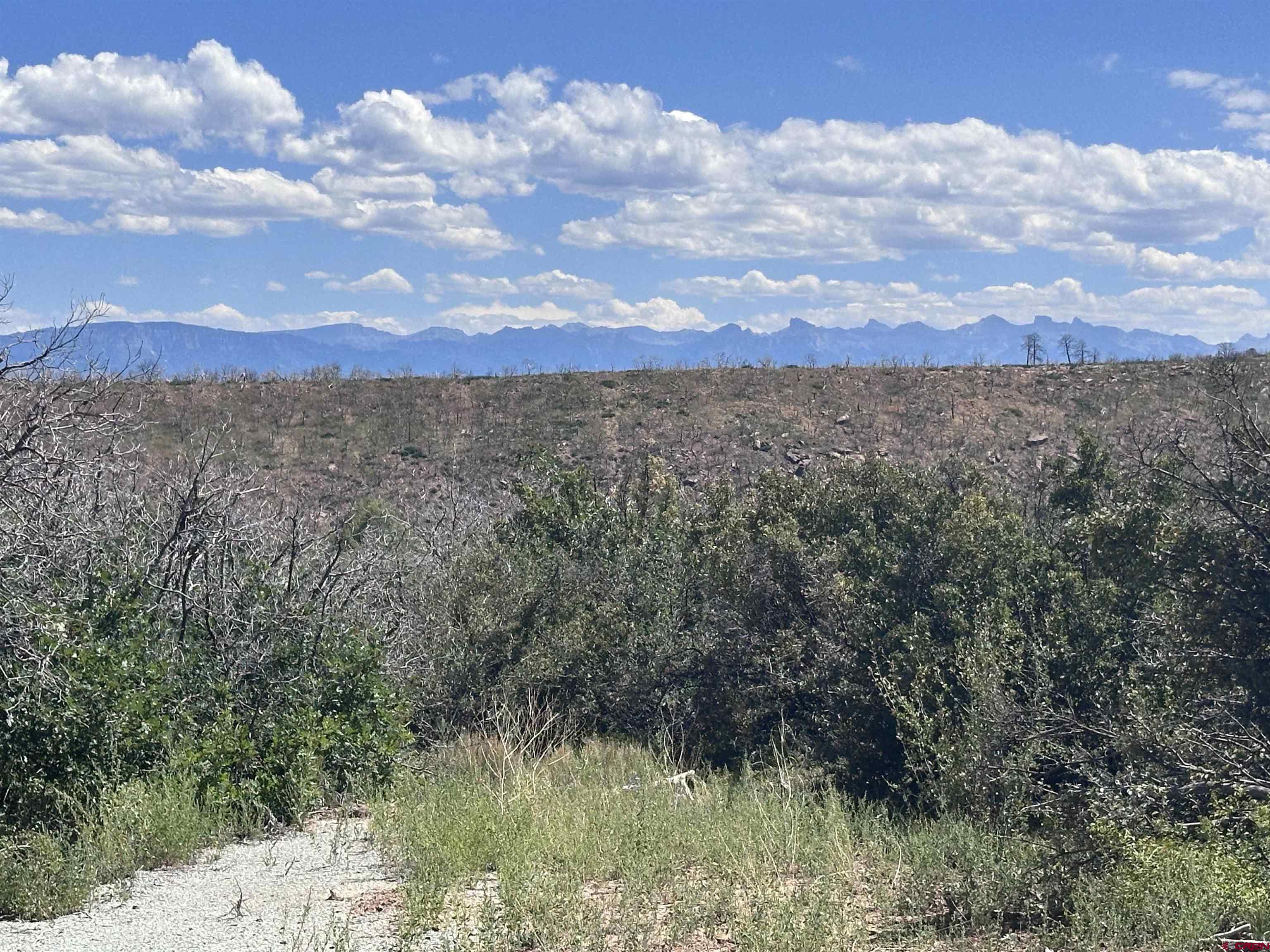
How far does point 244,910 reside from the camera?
6234 mm

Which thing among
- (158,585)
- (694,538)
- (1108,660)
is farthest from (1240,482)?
(158,585)

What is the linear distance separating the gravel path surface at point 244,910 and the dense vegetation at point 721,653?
31 centimetres

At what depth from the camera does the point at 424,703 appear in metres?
12.9

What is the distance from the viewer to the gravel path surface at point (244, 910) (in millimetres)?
5676

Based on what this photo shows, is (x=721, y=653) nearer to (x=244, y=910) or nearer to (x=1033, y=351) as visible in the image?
(x=244, y=910)

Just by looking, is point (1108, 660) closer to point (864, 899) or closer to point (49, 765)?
point (864, 899)

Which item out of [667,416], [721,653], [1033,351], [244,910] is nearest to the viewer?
[244,910]

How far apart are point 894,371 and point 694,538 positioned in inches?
1510

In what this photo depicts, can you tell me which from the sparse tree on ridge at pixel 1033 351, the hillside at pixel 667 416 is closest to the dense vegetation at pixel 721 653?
the hillside at pixel 667 416

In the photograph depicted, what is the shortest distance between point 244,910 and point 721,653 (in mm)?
7969

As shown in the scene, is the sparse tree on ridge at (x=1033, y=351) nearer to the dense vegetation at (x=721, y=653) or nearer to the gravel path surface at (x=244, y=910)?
the dense vegetation at (x=721, y=653)

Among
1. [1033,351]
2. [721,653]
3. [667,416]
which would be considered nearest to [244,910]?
[721,653]

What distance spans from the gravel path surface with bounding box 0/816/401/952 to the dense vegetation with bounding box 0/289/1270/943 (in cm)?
31

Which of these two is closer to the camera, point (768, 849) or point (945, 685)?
point (768, 849)
